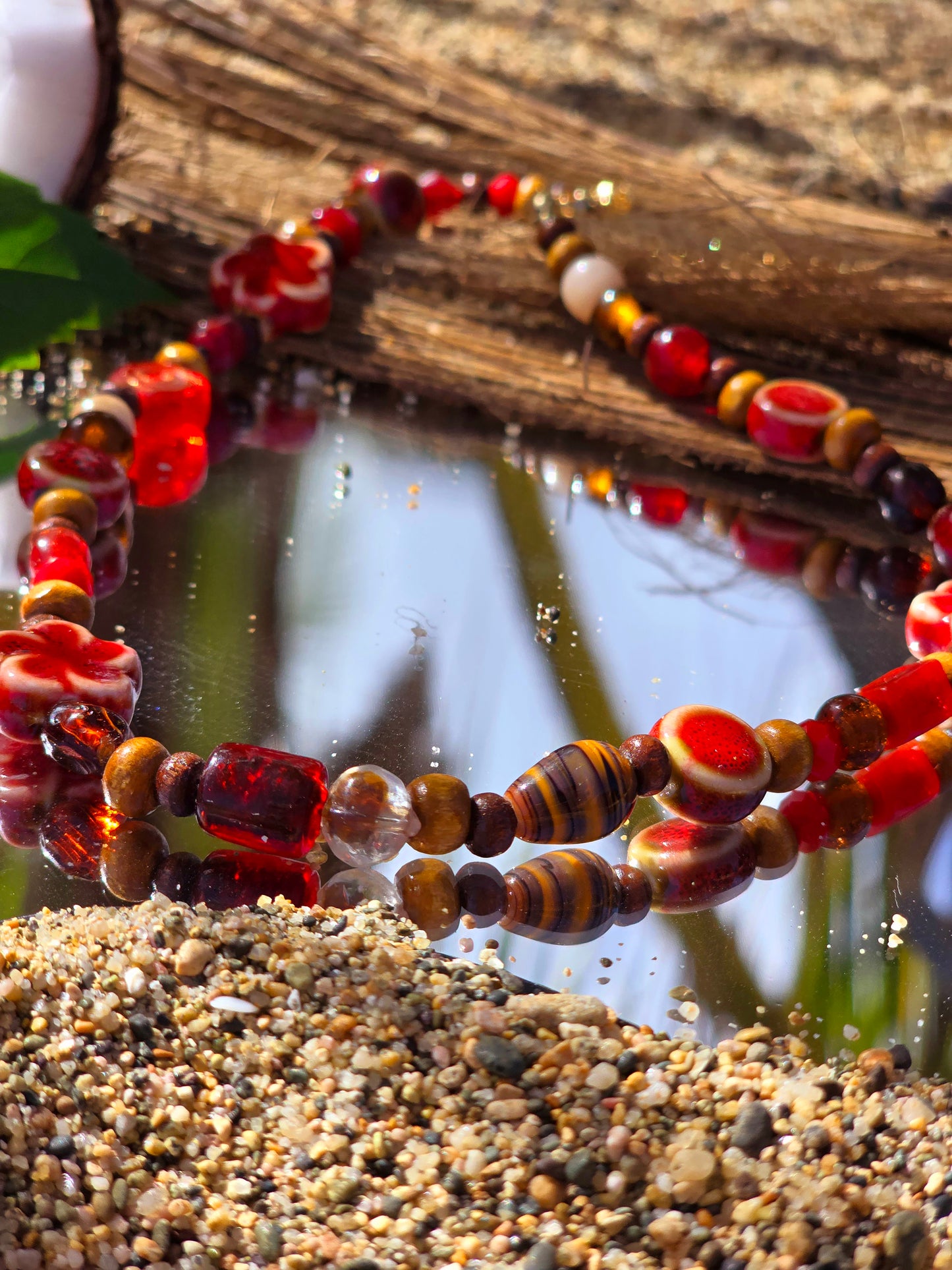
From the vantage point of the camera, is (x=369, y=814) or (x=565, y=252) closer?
(x=369, y=814)

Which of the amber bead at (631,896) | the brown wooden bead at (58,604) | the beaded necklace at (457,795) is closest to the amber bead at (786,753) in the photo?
the beaded necklace at (457,795)

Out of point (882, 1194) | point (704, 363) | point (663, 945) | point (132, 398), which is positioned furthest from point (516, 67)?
point (882, 1194)

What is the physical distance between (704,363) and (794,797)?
467 mm

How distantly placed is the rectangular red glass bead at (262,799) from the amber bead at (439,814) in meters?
0.05

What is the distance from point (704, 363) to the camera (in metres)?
1.16

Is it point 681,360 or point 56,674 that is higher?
point 681,360

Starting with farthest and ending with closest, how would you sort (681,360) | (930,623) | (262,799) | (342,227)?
(342,227)
(681,360)
(930,623)
(262,799)

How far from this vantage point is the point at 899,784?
2.73 ft

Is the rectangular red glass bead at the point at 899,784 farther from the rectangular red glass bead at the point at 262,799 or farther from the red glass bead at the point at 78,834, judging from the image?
the red glass bead at the point at 78,834

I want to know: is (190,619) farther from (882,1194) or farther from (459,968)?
(882,1194)

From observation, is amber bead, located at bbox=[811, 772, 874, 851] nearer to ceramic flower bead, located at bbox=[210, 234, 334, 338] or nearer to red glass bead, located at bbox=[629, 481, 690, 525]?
red glass bead, located at bbox=[629, 481, 690, 525]

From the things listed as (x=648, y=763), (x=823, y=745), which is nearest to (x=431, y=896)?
(x=648, y=763)

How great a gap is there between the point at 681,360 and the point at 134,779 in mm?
628

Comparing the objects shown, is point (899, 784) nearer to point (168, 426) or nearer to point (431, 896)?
point (431, 896)
